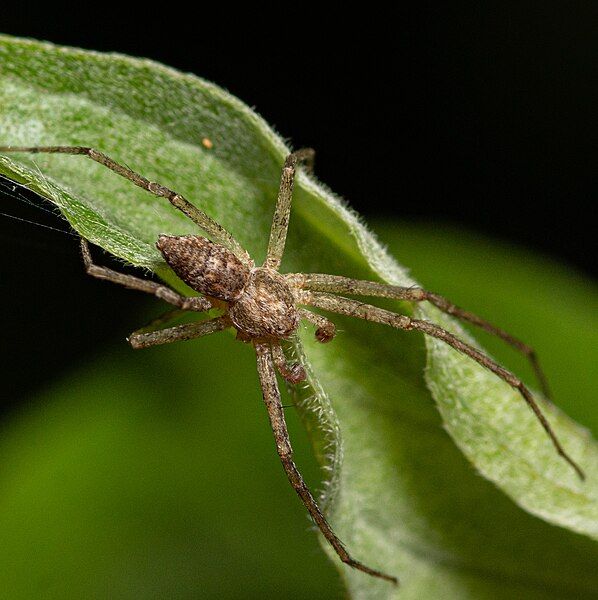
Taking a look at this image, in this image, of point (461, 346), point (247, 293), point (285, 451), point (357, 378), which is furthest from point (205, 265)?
point (461, 346)

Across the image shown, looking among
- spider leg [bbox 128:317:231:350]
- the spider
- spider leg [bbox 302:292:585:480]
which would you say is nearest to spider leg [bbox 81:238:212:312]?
the spider

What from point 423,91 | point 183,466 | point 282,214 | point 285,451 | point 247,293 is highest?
point 423,91

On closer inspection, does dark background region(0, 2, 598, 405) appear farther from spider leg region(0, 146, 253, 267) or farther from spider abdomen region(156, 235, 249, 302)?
spider leg region(0, 146, 253, 267)

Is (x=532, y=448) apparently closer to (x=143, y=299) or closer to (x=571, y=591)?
(x=571, y=591)

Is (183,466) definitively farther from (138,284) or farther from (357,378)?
(357,378)

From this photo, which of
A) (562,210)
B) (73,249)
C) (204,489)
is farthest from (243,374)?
(562,210)

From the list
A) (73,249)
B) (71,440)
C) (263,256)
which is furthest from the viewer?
(71,440)

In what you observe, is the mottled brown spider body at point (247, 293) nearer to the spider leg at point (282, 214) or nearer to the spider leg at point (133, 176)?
the spider leg at point (282, 214)
